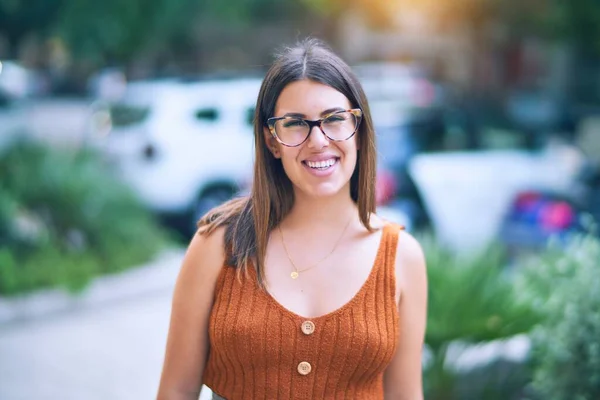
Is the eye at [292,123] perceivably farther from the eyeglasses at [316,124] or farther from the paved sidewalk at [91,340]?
the paved sidewalk at [91,340]

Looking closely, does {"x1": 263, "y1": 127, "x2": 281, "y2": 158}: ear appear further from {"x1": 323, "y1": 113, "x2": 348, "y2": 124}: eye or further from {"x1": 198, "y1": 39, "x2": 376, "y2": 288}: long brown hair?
{"x1": 323, "y1": 113, "x2": 348, "y2": 124}: eye

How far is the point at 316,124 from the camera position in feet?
8.05

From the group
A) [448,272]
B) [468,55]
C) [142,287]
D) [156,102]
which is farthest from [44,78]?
[448,272]

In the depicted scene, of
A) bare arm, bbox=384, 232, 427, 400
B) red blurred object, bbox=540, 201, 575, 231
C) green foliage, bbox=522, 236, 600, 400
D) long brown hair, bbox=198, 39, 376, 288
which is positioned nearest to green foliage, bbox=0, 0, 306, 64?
red blurred object, bbox=540, 201, 575, 231

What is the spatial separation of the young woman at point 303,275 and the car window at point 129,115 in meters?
9.38

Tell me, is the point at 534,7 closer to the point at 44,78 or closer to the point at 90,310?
the point at 90,310

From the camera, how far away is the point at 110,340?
6.93 meters

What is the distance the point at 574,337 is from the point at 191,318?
A: 193 cm

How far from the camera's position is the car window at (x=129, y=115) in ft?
38.7

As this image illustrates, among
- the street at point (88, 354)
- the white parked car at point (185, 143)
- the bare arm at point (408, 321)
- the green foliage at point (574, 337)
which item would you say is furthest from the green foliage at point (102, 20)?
the bare arm at point (408, 321)

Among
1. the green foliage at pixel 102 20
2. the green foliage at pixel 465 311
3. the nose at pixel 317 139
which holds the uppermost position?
the green foliage at pixel 102 20

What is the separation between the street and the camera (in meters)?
5.81

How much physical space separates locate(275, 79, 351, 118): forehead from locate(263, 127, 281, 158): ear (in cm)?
13

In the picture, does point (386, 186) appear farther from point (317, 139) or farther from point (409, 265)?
point (317, 139)
